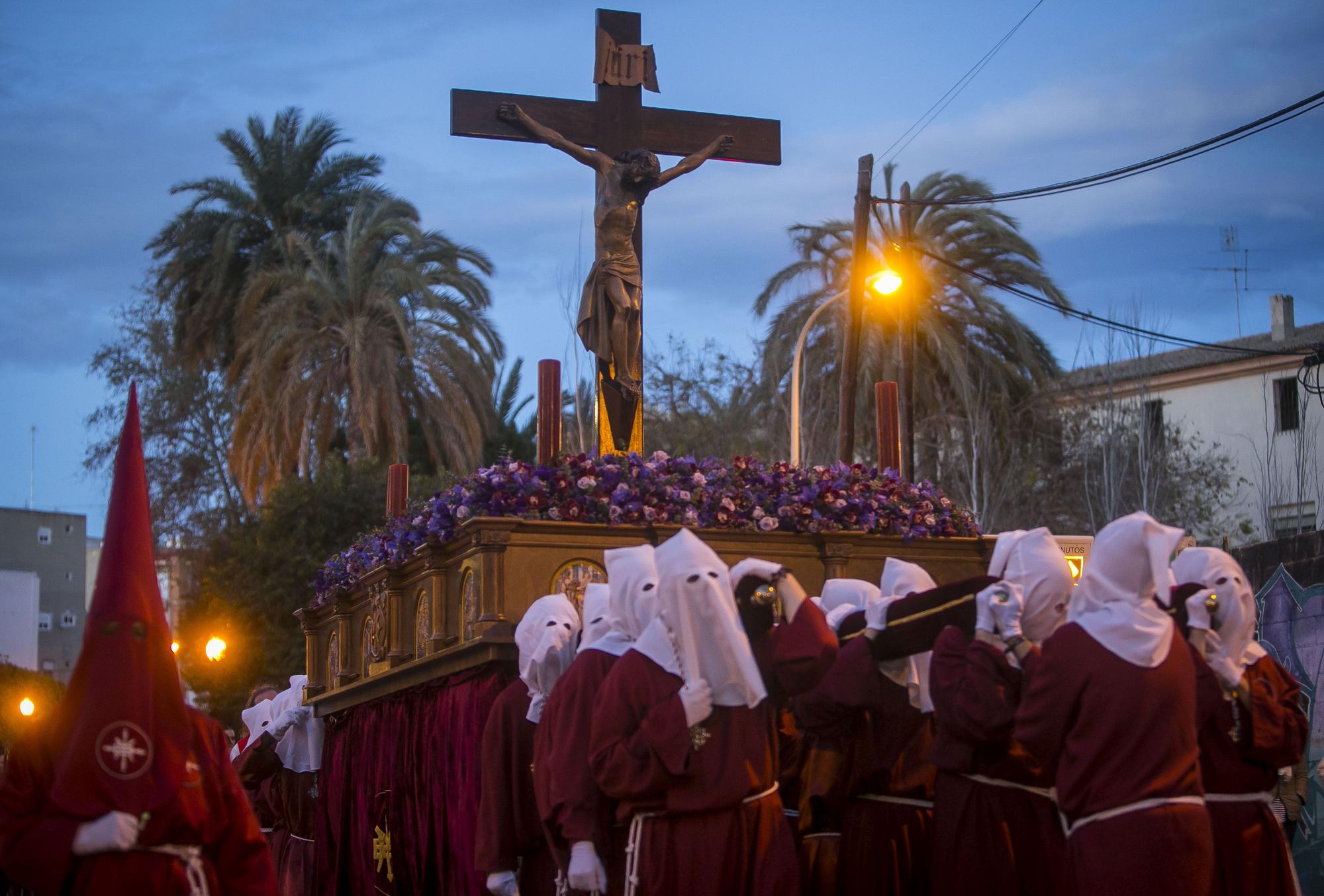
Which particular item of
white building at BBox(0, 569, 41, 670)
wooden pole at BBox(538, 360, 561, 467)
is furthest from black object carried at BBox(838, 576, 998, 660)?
white building at BBox(0, 569, 41, 670)

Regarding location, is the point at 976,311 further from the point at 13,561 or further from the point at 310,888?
the point at 13,561

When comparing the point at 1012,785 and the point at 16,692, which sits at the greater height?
the point at 16,692

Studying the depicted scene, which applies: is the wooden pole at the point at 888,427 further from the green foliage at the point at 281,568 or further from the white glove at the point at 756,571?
the green foliage at the point at 281,568

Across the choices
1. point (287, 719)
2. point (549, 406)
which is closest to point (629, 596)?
point (549, 406)

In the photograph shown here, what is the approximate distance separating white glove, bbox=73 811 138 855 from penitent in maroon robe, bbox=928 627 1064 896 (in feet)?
10.0

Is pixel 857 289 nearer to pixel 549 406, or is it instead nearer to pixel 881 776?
pixel 549 406

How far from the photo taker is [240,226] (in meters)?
30.8

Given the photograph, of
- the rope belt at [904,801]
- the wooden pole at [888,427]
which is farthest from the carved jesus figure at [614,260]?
the rope belt at [904,801]

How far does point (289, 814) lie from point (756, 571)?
681cm

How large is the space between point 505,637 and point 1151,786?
3781 mm

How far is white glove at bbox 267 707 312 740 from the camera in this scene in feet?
37.4

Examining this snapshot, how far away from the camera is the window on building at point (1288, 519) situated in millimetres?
Result: 25000

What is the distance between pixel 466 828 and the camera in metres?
8.91

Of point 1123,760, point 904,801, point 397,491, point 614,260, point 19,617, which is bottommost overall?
point 904,801
